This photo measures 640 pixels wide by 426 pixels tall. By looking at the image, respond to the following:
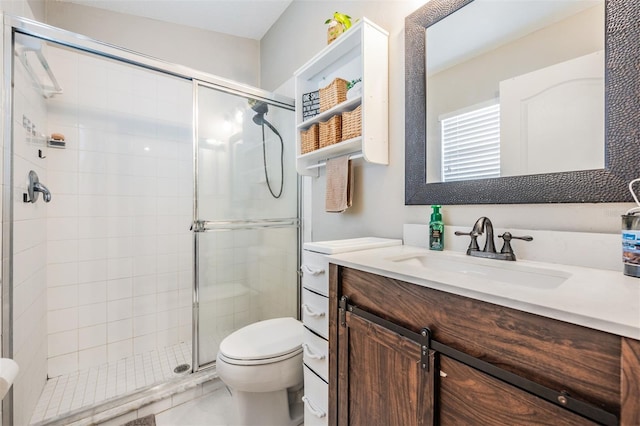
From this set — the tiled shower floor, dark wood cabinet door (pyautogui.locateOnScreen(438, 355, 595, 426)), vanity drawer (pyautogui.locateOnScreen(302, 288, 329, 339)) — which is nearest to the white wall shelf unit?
vanity drawer (pyautogui.locateOnScreen(302, 288, 329, 339))

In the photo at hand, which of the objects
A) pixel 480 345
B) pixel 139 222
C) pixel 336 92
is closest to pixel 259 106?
pixel 336 92

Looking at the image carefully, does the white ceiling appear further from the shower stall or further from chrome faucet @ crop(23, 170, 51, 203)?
chrome faucet @ crop(23, 170, 51, 203)

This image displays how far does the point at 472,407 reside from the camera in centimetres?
59

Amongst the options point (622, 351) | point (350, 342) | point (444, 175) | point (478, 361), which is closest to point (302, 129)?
point (444, 175)

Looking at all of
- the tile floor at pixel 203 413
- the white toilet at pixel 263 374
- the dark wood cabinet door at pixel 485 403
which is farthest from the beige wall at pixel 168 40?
the dark wood cabinet door at pixel 485 403

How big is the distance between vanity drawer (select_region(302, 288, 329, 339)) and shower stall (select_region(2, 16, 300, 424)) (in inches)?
37.2

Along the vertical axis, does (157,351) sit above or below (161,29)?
below

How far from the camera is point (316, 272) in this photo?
109 centimetres

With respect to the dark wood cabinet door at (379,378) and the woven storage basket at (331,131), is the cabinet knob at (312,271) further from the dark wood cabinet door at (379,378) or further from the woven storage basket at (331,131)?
the woven storage basket at (331,131)

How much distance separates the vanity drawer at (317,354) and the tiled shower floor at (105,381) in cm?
116

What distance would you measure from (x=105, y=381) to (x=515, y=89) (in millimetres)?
2637

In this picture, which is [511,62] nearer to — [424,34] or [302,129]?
[424,34]

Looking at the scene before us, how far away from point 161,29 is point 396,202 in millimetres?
2322

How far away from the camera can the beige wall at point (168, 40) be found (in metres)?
1.96
